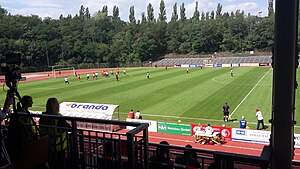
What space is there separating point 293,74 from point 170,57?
10275 centimetres

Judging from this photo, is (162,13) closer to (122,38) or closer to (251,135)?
(122,38)

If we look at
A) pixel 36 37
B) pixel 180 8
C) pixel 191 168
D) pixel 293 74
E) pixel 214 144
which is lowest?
pixel 214 144

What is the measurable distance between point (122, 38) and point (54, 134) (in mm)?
107742

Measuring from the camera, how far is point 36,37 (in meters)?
76.9

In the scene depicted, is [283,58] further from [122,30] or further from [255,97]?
[122,30]

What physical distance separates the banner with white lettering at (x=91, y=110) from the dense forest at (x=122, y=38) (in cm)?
5380

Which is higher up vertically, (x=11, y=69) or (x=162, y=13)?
(x=162, y=13)

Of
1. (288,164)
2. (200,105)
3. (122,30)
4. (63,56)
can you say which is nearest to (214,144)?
(200,105)

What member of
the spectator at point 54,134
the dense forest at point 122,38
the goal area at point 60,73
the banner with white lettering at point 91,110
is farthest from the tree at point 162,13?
the spectator at point 54,134

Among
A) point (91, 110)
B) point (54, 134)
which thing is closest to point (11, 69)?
point (54, 134)

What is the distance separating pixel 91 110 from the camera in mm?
19719

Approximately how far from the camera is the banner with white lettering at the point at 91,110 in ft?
62.9

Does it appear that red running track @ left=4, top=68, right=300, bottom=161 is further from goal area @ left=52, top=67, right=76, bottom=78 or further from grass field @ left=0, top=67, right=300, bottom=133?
goal area @ left=52, top=67, right=76, bottom=78

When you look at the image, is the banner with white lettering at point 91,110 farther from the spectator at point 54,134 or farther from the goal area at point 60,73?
the goal area at point 60,73
